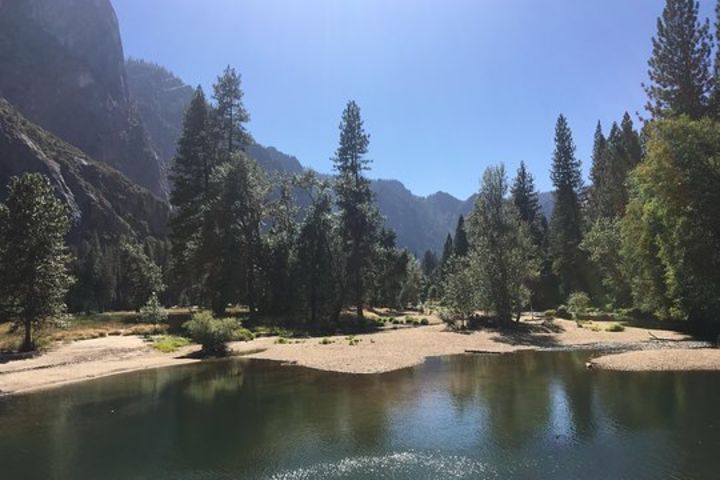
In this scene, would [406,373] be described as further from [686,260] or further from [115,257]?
[115,257]

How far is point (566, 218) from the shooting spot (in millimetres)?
85062

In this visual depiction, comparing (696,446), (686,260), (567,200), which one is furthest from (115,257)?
(696,446)

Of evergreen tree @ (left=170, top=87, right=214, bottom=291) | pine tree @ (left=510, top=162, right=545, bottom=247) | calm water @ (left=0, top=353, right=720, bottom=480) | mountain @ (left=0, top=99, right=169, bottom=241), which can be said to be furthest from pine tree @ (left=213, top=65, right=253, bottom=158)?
mountain @ (left=0, top=99, right=169, bottom=241)

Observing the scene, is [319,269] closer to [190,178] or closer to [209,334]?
[209,334]

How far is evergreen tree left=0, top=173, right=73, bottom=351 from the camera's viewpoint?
3538 centimetres

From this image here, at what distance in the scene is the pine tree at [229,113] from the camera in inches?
2457

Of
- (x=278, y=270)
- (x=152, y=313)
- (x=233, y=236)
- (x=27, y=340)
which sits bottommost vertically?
(x=27, y=340)

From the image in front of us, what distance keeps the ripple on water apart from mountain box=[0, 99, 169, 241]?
148834 millimetres

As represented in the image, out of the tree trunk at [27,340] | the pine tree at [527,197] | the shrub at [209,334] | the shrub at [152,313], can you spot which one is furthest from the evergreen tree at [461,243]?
the tree trunk at [27,340]

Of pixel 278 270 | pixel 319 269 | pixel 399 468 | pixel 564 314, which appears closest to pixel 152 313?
pixel 278 270

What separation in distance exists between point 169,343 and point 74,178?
15870cm

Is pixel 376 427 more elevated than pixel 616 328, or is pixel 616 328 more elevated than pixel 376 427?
pixel 616 328

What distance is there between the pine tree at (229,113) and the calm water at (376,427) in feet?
131

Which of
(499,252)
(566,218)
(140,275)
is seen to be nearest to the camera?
(499,252)
